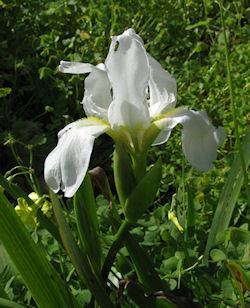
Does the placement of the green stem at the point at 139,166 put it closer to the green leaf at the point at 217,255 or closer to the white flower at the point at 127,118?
the white flower at the point at 127,118

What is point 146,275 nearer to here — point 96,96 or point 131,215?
point 131,215

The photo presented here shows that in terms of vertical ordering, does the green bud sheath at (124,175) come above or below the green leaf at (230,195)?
above

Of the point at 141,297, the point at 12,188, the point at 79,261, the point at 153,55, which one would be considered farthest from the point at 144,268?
the point at 153,55

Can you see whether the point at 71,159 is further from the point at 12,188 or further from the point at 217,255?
the point at 217,255

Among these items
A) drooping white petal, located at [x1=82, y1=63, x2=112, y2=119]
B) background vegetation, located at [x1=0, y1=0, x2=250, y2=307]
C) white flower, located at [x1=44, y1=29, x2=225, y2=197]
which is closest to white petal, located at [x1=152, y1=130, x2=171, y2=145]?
white flower, located at [x1=44, y1=29, x2=225, y2=197]

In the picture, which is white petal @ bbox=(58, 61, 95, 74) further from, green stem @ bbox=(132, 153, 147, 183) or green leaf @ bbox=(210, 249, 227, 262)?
green leaf @ bbox=(210, 249, 227, 262)

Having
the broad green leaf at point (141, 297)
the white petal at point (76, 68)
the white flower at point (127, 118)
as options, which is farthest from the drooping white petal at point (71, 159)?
the broad green leaf at point (141, 297)

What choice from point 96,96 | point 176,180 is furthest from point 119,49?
point 176,180
